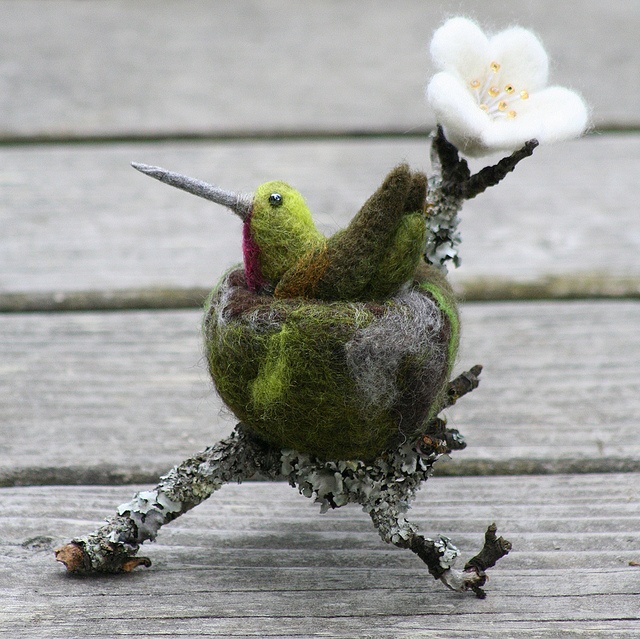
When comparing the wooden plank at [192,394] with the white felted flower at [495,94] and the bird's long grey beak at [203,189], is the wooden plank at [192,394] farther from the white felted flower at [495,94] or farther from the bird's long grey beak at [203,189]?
the white felted flower at [495,94]

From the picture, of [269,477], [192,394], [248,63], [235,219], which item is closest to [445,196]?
[269,477]

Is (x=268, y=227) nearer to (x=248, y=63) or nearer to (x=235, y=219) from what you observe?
(x=235, y=219)

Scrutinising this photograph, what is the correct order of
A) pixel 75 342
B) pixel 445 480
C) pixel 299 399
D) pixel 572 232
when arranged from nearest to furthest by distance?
pixel 299 399 < pixel 445 480 < pixel 75 342 < pixel 572 232

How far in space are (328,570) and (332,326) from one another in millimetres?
282

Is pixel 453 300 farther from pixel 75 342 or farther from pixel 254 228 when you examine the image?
pixel 75 342

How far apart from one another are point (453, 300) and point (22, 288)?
3.12 feet

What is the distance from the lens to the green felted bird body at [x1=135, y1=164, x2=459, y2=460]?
0.84 metres

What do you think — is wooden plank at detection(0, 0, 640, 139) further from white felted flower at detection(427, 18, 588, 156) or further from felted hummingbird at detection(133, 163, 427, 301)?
felted hummingbird at detection(133, 163, 427, 301)

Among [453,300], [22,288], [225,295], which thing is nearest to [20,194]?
[22,288]

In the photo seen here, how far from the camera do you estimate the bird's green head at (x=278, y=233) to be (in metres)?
0.90

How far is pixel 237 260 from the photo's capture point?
178cm

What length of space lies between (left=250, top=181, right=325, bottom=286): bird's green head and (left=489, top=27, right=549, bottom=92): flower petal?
30 centimetres

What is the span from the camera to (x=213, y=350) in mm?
902

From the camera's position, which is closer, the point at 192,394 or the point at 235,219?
the point at 192,394
